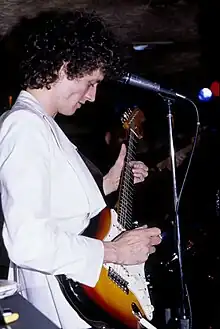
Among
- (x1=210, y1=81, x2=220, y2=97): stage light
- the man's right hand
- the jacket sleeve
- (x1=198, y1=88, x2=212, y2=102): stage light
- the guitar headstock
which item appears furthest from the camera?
(x1=210, y1=81, x2=220, y2=97): stage light

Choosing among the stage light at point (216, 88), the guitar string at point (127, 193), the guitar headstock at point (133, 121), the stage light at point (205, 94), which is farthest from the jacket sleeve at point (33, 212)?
the stage light at point (216, 88)

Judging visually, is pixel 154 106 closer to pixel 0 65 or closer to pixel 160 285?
pixel 0 65

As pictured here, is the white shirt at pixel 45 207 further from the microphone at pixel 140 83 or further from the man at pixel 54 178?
the microphone at pixel 140 83

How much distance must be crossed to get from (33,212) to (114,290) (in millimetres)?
442

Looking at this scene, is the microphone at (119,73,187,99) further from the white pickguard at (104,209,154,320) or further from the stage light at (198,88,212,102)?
the stage light at (198,88,212,102)

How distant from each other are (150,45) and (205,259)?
133cm

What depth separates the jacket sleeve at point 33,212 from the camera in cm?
135

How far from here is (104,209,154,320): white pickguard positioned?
5.78 ft

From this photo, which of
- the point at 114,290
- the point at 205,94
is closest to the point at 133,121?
the point at 114,290

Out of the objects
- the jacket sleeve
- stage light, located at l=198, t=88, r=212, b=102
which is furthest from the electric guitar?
stage light, located at l=198, t=88, r=212, b=102

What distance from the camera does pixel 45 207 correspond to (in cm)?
Answer: 140

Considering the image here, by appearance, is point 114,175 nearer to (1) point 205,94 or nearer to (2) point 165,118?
(1) point 205,94

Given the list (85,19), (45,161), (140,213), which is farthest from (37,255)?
(140,213)

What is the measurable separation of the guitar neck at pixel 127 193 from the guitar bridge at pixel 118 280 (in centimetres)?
A: 18
